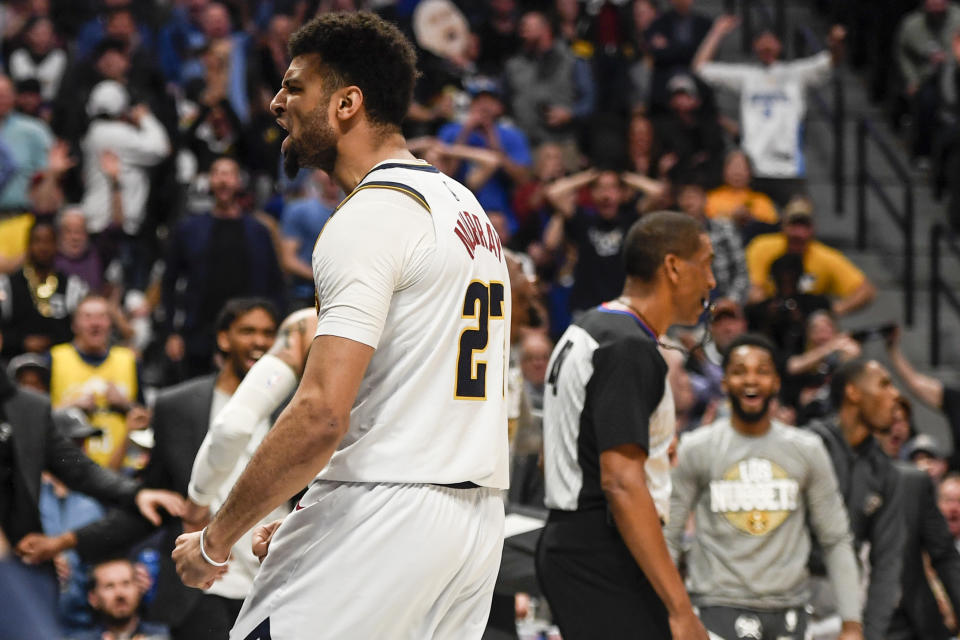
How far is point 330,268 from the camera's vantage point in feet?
10.7

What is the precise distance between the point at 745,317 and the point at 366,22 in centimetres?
814

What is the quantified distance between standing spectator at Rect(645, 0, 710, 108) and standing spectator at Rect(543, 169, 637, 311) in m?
2.62

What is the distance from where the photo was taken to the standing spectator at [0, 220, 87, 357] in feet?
34.9

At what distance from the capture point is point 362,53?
3.52m

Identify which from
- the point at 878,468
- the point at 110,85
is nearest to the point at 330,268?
the point at 878,468

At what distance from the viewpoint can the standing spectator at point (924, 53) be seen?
14.8 meters

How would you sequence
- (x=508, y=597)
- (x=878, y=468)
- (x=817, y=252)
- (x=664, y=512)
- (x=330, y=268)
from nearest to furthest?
(x=330, y=268), (x=664, y=512), (x=508, y=597), (x=878, y=468), (x=817, y=252)

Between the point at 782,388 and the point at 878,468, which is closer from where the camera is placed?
the point at 878,468

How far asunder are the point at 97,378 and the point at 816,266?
19.4 feet

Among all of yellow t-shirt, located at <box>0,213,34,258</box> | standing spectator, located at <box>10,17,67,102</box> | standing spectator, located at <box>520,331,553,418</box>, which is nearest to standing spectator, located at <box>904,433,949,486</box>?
standing spectator, located at <box>520,331,553,418</box>

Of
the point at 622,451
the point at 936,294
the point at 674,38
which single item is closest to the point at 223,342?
the point at 622,451

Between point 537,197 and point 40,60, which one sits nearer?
point 537,197

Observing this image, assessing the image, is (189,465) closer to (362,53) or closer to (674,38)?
(362,53)

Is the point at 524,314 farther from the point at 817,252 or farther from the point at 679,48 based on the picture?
the point at 679,48
